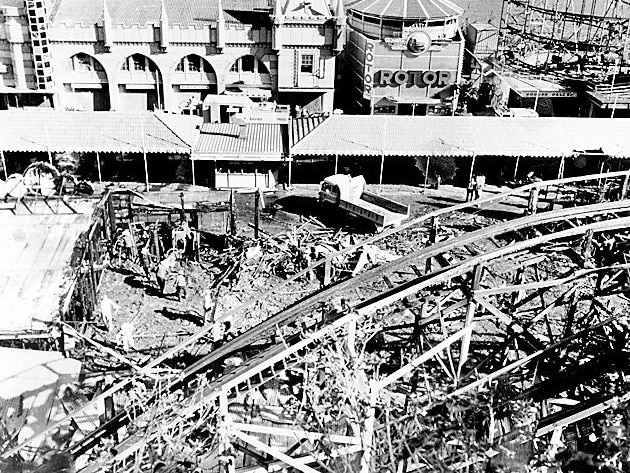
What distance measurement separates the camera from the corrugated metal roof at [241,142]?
3456 cm

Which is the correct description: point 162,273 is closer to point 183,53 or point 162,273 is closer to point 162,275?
point 162,275

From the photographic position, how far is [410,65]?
147 ft

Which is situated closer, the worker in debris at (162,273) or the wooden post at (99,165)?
the worker in debris at (162,273)

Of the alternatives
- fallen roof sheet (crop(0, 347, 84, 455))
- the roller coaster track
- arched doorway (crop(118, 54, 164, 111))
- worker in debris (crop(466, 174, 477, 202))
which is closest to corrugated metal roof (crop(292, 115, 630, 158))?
worker in debris (crop(466, 174, 477, 202))

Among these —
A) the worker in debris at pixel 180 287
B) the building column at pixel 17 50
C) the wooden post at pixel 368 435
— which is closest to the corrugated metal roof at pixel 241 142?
the worker in debris at pixel 180 287

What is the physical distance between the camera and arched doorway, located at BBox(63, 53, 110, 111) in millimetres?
44188

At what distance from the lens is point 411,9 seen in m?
45.9

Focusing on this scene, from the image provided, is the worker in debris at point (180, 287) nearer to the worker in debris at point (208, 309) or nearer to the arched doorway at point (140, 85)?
the worker in debris at point (208, 309)

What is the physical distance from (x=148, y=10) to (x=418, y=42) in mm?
16557

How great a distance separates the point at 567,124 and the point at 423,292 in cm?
2137

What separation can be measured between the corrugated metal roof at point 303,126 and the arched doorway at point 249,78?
8.41 meters

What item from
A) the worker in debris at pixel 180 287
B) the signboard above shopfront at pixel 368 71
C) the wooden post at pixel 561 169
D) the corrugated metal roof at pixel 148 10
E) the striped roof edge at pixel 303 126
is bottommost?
the worker in debris at pixel 180 287

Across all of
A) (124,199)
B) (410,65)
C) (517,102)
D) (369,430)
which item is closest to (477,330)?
(369,430)

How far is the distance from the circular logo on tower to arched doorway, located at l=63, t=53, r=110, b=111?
60.4 ft
